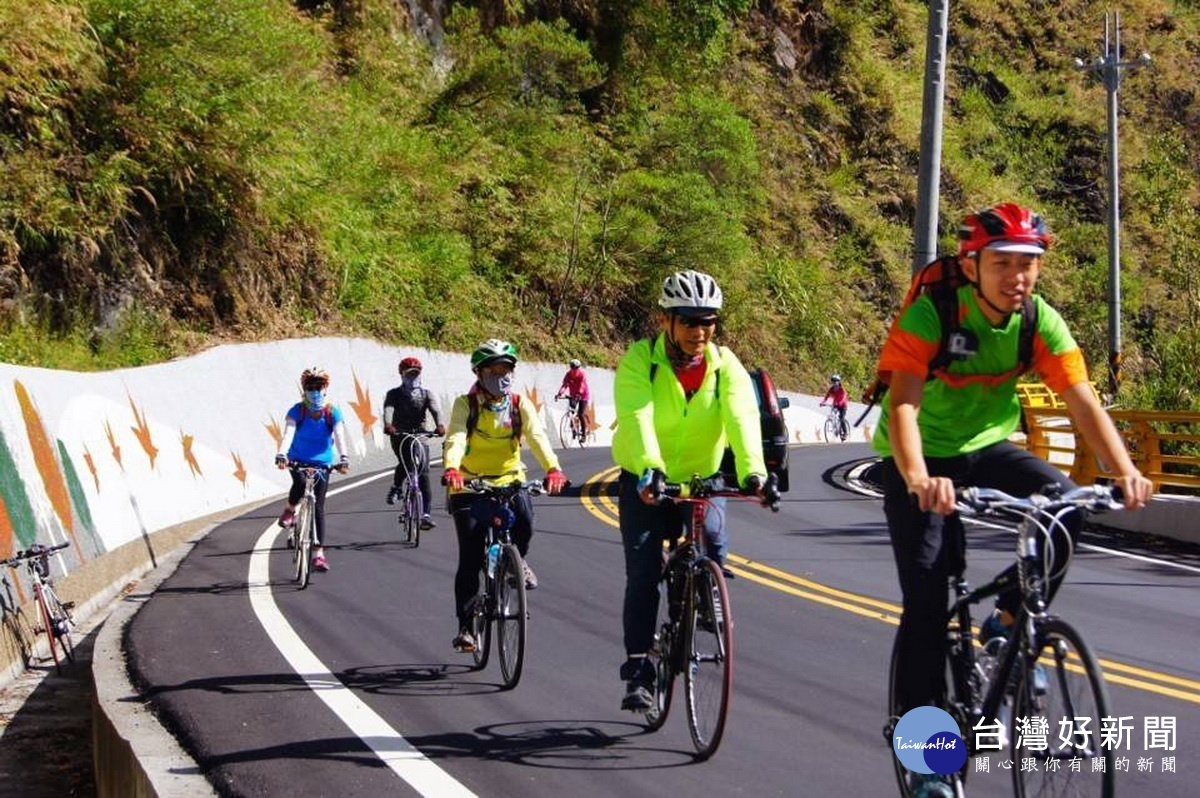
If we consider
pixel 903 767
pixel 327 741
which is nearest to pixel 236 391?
pixel 327 741

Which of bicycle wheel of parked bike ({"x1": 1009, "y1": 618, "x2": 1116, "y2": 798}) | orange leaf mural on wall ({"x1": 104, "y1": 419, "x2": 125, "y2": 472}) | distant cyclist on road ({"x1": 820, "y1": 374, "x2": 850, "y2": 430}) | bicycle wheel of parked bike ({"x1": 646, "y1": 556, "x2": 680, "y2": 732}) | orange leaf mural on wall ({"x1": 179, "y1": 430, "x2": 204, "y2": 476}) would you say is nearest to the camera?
bicycle wheel of parked bike ({"x1": 1009, "y1": 618, "x2": 1116, "y2": 798})

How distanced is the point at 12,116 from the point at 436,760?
19179mm

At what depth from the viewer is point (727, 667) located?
641 cm

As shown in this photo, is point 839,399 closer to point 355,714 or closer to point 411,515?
point 411,515

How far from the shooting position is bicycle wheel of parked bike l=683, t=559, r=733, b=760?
6438mm

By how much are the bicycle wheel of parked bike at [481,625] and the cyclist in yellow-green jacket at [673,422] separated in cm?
177

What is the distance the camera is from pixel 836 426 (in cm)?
4516

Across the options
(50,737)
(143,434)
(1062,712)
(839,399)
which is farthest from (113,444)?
(839,399)

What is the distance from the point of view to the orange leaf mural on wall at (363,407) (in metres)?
25.8

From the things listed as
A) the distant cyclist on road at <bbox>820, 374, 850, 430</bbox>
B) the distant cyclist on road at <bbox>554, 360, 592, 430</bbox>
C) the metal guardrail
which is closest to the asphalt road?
the metal guardrail

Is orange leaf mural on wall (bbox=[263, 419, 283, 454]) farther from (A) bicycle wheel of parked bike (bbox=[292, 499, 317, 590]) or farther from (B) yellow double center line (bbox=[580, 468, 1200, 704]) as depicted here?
(A) bicycle wheel of parked bike (bbox=[292, 499, 317, 590])

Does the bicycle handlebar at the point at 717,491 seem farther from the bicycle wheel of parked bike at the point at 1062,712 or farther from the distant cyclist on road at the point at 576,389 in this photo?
the distant cyclist on road at the point at 576,389

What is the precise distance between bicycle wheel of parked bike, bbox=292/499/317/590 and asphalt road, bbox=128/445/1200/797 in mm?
142

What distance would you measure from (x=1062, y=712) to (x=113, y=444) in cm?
1061
